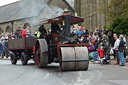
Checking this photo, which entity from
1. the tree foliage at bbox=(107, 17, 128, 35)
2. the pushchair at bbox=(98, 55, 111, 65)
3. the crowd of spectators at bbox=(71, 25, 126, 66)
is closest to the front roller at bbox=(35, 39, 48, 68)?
the crowd of spectators at bbox=(71, 25, 126, 66)

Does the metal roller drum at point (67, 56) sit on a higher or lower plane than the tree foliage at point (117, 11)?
lower

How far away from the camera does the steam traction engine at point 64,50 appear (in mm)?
11180

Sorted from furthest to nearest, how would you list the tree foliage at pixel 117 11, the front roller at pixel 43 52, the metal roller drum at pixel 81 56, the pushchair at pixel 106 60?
the tree foliage at pixel 117 11
the pushchair at pixel 106 60
the front roller at pixel 43 52
the metal roller drum at pixel 81 56

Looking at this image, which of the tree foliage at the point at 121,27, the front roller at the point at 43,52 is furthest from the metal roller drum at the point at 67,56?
the tree foliage at the point at 121,27

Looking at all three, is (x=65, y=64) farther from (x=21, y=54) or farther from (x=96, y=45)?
(x=96, y=45)

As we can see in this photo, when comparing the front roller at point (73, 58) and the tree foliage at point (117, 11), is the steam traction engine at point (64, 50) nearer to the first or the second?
the front roller at point (73, 58)

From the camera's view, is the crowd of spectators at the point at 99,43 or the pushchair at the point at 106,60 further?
the pushchair at the point at 106,60

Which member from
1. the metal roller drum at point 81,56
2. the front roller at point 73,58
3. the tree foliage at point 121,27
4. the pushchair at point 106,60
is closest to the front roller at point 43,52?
the front roller at point 73,58

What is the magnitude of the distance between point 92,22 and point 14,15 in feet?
56.2

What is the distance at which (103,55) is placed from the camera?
52.5ft

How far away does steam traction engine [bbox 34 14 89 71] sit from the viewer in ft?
36.7

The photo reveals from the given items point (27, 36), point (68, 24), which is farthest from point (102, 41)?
point (68, 24)

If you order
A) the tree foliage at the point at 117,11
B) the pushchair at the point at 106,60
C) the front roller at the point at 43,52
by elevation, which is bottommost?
the pushchair at the point at 106,60

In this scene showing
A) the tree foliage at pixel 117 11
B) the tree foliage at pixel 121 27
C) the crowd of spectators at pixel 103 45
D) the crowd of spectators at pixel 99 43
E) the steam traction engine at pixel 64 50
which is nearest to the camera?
the steam traction engine at pixel 64 50
